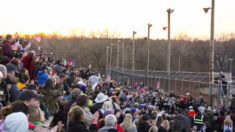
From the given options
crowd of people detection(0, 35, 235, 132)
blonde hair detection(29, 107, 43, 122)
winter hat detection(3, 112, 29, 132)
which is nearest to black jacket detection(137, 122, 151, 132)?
A: crowd of people detection(0, 35, 235, 132)

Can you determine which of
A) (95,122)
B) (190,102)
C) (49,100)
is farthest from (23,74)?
(190,102)

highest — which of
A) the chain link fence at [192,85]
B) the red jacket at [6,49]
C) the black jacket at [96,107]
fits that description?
the red jacket at [6,49]

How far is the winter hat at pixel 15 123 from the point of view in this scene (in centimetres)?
497

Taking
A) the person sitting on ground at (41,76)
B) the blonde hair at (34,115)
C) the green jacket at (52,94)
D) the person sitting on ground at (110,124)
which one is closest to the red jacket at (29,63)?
the person sitting on ground at (41,76)

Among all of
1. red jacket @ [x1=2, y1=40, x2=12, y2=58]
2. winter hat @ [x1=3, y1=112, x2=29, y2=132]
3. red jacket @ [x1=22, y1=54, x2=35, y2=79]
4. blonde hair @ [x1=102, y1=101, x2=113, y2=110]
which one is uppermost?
red jacket @ [x1=2, y1=40, x2=12, y2=58]

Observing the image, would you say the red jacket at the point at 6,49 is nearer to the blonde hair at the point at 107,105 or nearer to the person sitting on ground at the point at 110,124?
the blonde hair at the point at 107,105

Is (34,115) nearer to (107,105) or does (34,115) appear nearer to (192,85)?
(107,105)

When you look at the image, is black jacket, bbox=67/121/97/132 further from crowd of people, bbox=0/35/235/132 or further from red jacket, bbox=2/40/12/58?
red jacket, bbox=2/40/12/58

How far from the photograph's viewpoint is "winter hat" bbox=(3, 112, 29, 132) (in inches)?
196

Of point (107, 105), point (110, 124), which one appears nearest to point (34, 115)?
point (110, 124)

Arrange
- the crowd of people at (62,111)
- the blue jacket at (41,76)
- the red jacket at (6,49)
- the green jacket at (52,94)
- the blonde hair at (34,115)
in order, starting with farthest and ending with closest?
the red jacket at (6,49)
the blue jacket at (41,76)
the green jacket at (52,94)
the blonde hair at (34,115)
the crowd of people at (62,111)

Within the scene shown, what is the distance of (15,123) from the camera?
4.98 metres

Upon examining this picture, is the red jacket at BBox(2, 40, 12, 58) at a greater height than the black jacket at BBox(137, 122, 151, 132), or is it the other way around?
the red jacket at BBox(2, 40, 12, 58)

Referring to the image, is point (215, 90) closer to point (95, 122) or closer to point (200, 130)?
point (200, 130)
